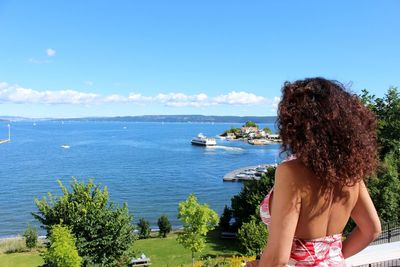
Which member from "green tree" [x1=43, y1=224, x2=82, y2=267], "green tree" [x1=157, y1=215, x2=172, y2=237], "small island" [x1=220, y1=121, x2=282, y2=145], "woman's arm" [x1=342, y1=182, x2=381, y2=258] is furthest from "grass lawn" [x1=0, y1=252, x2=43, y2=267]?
"small island" [x1=220, y1=121, x2=282, y2=145]

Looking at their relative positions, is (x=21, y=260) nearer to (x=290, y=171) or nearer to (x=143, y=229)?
(x=143, y=229)

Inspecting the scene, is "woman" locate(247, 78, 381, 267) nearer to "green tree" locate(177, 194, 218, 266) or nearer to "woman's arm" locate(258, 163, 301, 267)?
"woman's arm" locate(258, 163, 301, 267)

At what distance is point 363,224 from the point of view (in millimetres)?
1975

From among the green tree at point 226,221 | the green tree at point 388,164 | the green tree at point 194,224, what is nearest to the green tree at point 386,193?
the green tree at point 388,164

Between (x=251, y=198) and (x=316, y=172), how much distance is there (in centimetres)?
2197

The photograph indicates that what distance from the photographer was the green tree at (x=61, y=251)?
13.2m

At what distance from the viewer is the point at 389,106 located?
26328 mm

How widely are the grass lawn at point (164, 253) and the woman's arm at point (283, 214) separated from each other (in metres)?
17.8

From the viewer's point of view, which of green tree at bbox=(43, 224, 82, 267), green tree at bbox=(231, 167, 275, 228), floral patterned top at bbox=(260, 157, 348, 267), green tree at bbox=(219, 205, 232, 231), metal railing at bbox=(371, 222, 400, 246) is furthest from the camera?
green tree at bbox=(219, 205, 232, 231)

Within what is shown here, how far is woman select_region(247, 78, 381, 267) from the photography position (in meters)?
1.60

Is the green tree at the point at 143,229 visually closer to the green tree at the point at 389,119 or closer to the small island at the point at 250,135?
the green tree at the point at 389,119

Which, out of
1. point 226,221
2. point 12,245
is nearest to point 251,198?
point 226,221

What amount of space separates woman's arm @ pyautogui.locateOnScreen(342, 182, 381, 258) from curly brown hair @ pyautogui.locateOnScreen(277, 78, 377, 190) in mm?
158

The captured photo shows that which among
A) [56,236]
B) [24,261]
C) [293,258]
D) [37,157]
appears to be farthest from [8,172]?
[293,258]
